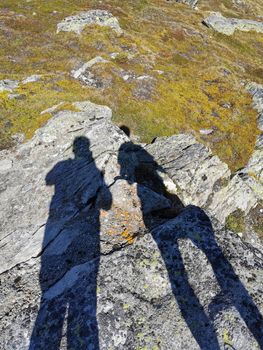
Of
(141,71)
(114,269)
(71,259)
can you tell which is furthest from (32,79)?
(114,269)

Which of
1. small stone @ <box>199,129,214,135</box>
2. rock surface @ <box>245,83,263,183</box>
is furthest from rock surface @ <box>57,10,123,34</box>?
small stone @ <box>199,129,214,135</box>

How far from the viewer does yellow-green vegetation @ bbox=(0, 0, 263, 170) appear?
3212 cm

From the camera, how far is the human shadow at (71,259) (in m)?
10.7

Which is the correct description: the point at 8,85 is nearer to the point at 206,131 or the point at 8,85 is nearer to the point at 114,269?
the point at 206,131

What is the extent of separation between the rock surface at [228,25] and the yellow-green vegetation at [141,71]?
10.6ft

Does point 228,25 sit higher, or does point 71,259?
point 71,259

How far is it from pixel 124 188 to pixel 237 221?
15.8m

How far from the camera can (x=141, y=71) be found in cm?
4081

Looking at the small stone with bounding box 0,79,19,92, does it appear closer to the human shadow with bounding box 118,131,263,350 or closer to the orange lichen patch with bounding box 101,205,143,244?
the human shadow with bounding box 118,131,263,350

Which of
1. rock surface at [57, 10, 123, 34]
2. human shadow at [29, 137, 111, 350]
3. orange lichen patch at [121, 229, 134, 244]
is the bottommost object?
rock surface at [57, 10, 123, 34]

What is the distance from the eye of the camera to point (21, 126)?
26.7 meters

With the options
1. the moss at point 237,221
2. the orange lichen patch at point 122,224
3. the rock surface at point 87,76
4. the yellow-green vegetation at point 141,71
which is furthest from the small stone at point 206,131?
the orange lichen patch at point 122,224

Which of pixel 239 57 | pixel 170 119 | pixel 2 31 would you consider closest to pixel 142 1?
pixel 239 57

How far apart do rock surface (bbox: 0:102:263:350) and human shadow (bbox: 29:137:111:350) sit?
0.15ft
